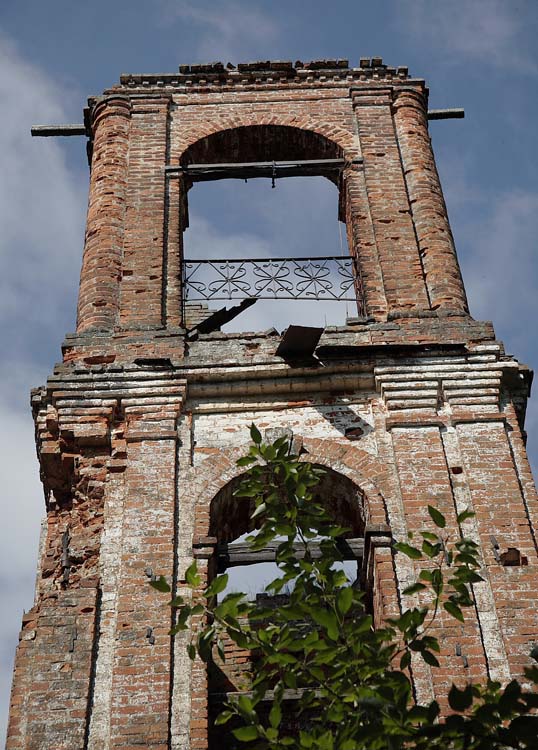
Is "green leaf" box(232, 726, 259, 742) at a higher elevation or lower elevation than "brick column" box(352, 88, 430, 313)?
lower

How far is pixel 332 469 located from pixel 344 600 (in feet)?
12.0

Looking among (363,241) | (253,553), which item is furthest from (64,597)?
(363,241)

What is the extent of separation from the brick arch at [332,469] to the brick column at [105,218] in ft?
6.35

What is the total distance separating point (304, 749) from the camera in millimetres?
4750

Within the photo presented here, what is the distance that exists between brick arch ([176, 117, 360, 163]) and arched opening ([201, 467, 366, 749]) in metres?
4.31

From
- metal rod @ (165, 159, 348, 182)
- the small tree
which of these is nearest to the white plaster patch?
the small tree

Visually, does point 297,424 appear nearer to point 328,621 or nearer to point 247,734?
point 328,621

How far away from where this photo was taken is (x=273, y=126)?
40.3 feet

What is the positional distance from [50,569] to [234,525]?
162cm

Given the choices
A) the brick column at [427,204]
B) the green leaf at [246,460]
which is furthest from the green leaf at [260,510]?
the brick column at [427,204]

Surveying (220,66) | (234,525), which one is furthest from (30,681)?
(220,66)

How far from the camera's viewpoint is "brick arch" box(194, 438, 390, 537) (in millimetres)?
8344

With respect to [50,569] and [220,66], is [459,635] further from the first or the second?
[220,66]

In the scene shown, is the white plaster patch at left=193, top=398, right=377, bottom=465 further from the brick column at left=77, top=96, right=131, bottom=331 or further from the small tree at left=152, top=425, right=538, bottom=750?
the small tree at left=152, top=425, right=538, bottom=750
